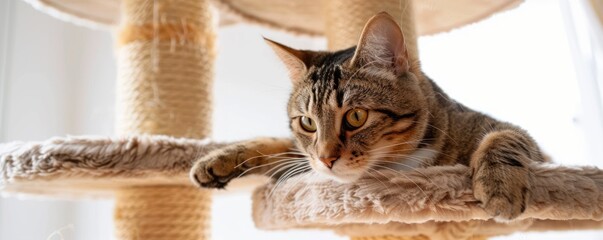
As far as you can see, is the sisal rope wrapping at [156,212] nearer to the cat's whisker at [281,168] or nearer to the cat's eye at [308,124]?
the cat's whisker at [281,168]

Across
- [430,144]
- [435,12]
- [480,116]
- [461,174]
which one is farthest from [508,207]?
[435,12]

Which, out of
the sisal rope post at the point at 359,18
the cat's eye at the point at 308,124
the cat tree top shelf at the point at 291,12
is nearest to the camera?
the cat's eye at the point at 308,124

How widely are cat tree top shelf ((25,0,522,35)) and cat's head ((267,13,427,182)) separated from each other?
488mm

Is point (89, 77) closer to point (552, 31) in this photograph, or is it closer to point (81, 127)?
point (81, 127)

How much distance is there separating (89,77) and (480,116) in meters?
1.52

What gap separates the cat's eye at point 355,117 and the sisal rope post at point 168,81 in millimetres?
523

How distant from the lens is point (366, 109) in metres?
0.75

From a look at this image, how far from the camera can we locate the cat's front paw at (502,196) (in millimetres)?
575

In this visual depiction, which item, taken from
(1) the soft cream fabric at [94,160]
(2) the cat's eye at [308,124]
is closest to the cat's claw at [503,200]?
(2) the cat's eye at [308,124]

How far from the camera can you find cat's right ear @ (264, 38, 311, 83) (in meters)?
0.91

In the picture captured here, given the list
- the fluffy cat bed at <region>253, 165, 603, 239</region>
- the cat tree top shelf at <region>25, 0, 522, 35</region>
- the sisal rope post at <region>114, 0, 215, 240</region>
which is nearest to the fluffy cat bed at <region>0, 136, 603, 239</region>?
the fluffy cat bed at <region>253, 165, 603, 239</region>

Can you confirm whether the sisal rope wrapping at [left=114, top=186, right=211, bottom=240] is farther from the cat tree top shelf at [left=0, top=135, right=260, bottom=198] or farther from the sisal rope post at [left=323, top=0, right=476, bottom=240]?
the sisal rope post at [left=323, top=0, right=476, bottom=240]

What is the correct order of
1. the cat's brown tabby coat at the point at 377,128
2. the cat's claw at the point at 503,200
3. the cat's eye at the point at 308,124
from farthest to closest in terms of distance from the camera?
the cat's eye at the point at 308,124 → the cat's brown tabby coat at the point at 377,128 → the cat's claw at the point at 503,200

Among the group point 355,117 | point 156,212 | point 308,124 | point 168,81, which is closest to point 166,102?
point 168,81
